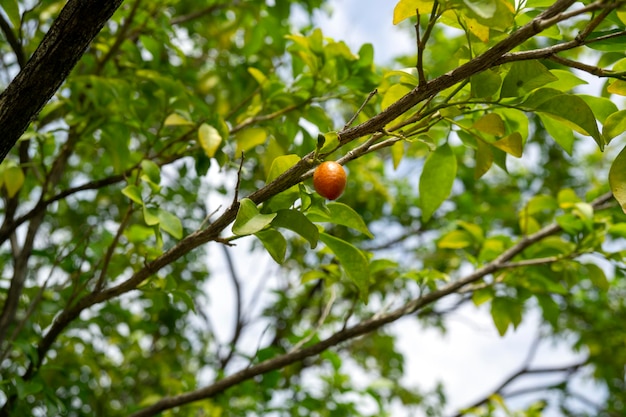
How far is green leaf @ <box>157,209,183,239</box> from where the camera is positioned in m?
1.14

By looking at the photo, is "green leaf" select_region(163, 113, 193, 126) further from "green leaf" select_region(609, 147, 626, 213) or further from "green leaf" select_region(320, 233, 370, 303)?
"green leaf" select_region(609, 147, 626, 213)

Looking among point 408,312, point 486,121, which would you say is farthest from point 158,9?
point 486,121

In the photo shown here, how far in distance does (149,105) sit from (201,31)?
1008 millimetres

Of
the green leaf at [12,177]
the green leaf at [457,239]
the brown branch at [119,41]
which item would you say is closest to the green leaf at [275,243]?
the green leaf at [12,177]

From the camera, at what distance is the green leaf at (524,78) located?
82 centimetres

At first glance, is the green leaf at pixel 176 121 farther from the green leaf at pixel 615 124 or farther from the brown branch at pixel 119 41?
the green leaf at pixel 615 124

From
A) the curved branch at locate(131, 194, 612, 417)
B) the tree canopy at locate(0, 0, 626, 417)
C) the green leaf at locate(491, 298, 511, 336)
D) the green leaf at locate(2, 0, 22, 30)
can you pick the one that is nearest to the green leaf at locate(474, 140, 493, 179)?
the tree canopy at locate(0, 0, 626, 417)

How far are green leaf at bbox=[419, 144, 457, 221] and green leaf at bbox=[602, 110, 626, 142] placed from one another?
0.30 metres

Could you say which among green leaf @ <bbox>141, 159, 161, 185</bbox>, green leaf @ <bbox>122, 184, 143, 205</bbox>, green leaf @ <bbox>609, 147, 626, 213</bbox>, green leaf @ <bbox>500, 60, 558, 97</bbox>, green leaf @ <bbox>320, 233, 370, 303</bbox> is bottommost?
green leaf @ <bbox>609, 147, 626, 213</bbox>

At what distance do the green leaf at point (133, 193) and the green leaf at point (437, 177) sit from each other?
0.51m

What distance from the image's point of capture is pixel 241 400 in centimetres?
237

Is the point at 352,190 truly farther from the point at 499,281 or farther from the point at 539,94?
the point at 539,94

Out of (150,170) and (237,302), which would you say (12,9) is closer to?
(150,170)

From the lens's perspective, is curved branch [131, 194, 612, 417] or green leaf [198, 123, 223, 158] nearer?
green leaf [198, 123, 223, 158]
